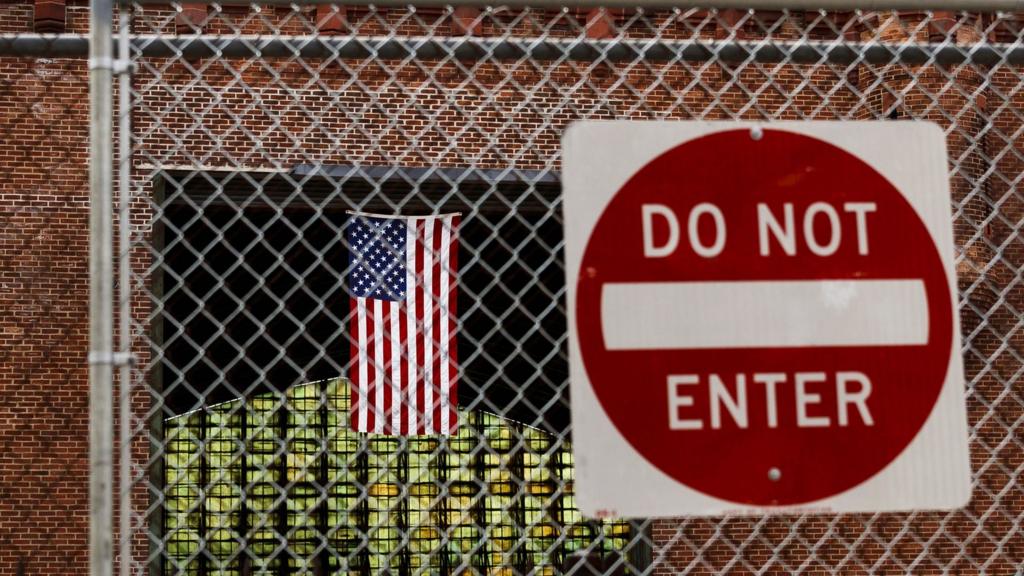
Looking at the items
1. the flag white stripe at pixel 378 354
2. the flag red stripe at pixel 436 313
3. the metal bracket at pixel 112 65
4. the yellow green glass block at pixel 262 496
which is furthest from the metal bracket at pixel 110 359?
the yellow green glass block at pixel 262 496

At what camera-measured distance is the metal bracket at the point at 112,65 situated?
6.96 ft

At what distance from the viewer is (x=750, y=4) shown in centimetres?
235

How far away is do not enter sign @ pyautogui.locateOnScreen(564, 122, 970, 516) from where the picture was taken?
1954 millimetres

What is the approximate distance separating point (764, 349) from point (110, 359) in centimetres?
113

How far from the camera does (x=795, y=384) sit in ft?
6.47

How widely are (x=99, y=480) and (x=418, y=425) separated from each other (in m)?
10.7

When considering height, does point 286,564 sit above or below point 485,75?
below

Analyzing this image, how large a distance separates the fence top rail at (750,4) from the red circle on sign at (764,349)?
427 millimetres

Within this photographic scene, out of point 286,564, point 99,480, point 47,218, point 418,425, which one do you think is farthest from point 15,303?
point 99,480

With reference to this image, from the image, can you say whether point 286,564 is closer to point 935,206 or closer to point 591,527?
point 591,527

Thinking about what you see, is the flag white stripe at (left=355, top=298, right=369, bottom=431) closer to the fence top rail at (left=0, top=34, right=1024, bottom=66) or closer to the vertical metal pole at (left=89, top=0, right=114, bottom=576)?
the fence top rail at (left=0, top=34, right=1024, bottom=66)

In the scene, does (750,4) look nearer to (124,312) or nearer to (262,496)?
(124,312)

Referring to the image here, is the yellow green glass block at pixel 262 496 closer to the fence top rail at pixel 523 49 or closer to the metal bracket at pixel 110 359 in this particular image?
the fence top rail at pixel 523 49

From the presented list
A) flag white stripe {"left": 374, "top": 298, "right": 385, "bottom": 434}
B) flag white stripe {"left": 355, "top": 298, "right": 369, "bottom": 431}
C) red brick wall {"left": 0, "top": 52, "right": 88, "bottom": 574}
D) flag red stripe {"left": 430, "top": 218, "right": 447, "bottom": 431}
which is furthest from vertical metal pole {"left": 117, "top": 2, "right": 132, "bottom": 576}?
red brick wall {"left": 0, "top": 52, "right": 88, "bottom": 574}
